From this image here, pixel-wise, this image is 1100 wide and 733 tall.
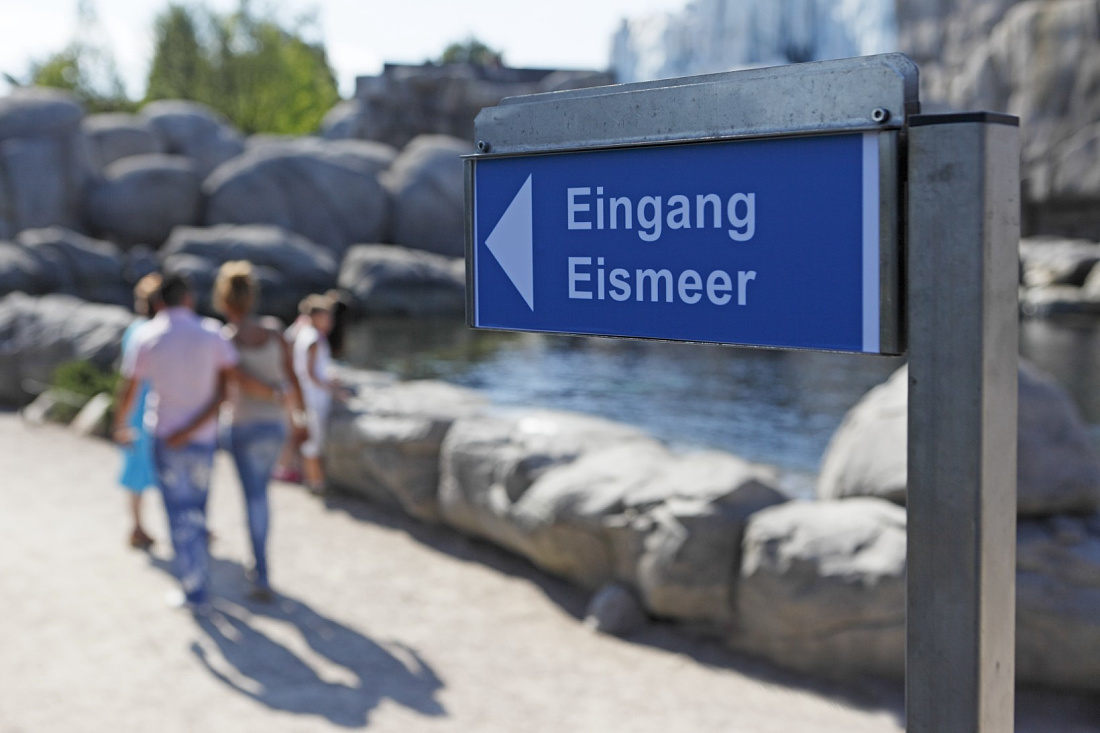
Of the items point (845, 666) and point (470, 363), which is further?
point (470, 363)

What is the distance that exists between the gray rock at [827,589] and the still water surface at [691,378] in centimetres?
500

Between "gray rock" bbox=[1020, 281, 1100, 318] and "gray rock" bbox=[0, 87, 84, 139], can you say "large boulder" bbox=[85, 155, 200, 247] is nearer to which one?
"gray rock" bbox=[0, 87, 84, 139]

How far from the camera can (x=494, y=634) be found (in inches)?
204

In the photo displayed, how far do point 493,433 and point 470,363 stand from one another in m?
11.6

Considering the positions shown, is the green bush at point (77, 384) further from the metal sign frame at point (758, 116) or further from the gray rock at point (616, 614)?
the metal sign frame at point (758, 116)

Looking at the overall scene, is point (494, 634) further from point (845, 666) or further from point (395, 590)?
point (845, 666)

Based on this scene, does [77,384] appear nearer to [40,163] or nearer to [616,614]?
[616,614]

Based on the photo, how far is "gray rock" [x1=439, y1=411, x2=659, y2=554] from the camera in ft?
19.9

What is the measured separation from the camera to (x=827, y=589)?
177 inches

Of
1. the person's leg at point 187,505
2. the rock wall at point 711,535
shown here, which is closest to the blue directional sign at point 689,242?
the rock wall at point 711,535

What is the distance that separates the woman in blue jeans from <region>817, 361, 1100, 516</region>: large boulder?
2971 millimetres

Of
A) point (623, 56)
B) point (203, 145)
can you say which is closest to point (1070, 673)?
point (203, 145)

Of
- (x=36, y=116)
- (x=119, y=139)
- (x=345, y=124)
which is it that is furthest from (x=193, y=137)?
(x=345, y=124)

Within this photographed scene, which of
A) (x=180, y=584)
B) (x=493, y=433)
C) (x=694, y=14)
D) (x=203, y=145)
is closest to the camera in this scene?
(x=180, y=584)
